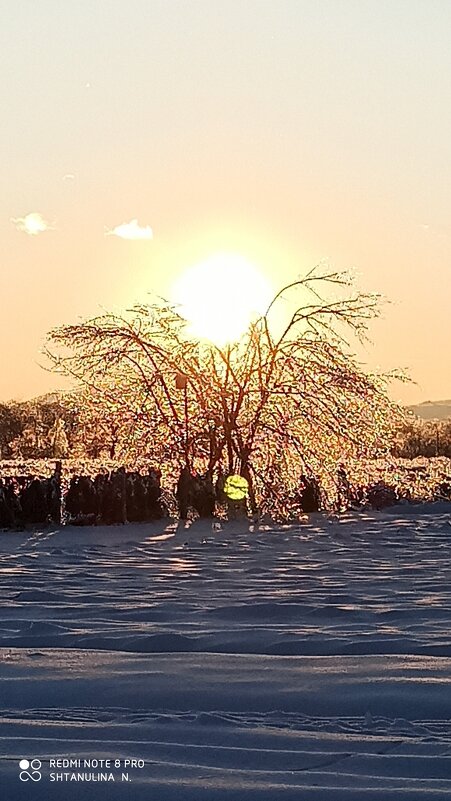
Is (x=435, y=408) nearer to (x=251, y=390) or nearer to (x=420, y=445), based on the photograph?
(x=420, y=445)

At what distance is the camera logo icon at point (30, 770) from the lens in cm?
290

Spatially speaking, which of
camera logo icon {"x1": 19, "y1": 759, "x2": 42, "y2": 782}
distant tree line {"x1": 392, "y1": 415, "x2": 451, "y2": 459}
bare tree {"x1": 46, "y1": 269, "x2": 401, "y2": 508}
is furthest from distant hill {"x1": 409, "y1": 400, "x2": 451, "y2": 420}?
camera logo icon {"x1": 19, "y1": 759, "x2": 42, "y2": 782}

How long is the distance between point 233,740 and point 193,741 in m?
0.13

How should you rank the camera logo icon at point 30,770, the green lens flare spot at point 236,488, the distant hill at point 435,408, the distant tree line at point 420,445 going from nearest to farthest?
the camera logo icon at point 30,770
the green lens flare spot at point 236,488
the distant tree line at point 420,445
the distant hill at point 435,408

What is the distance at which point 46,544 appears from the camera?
11.8m

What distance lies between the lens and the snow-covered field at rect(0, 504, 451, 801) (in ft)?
9.70

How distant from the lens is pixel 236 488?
16375 millimetres

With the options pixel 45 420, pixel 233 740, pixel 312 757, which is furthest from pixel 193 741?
pixel 45 420

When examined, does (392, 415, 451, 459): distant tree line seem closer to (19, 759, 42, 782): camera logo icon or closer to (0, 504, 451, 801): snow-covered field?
(0, 504, 451, 801): snow-covered field

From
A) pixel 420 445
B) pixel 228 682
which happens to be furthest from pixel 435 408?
pixel 228 682

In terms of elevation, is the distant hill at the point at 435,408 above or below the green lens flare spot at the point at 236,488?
above

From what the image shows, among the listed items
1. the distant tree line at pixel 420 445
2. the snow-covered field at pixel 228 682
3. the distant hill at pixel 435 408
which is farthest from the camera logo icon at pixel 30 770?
the distant hill at pixel 435 408

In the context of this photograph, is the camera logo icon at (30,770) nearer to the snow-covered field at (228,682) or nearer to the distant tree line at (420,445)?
the snow-covered field at (228,682)

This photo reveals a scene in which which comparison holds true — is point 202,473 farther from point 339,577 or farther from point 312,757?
point 312,757
